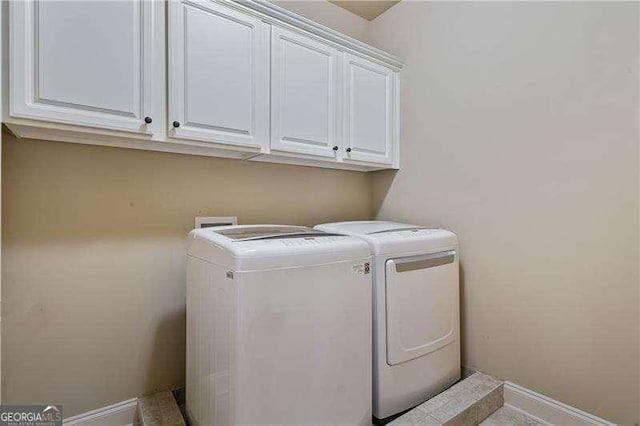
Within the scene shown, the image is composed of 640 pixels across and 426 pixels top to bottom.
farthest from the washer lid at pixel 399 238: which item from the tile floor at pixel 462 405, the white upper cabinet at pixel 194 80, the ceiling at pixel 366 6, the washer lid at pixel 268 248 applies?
the ceiling at pixel 366 6

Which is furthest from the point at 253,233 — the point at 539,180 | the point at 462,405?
the point at 539,180

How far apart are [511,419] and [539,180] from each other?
1.19 m

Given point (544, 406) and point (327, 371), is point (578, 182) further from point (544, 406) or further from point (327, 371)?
point (327, 371)

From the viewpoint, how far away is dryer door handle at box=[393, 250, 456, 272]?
4.99 feet

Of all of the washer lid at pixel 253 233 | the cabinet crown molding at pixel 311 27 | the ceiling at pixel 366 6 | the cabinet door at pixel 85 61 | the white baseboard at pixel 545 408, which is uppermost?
the ceiling at pixel 366 6

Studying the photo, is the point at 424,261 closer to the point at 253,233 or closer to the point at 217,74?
the point at 253,233

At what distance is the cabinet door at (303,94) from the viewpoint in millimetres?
1677

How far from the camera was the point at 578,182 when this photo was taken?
4.86ft

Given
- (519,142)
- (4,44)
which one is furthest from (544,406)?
(4,44)

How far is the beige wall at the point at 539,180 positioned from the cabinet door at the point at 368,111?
193 mm

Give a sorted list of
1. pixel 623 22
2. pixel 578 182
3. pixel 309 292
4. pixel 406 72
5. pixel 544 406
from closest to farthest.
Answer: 1. pixel 309 292
2. pixel 623 22
3. pixel 578 182
4. pixel 544 406
5. pixel 406 72

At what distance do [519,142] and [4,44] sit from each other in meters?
2.15

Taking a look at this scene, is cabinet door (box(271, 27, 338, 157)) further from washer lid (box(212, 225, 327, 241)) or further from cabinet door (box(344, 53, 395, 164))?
washer lid (box(212, 225, 327, 241))

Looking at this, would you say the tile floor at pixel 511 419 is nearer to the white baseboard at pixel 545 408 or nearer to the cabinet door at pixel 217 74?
the white baseboard at pixel 545 408
